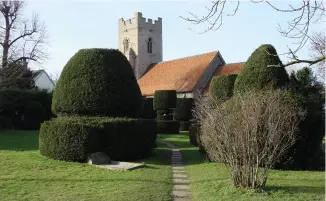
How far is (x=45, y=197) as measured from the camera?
7.50 metres

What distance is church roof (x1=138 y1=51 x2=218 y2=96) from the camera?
129ft

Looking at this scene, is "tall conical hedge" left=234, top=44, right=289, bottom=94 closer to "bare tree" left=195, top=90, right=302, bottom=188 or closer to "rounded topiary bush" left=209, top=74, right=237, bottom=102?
"bare tree" left=195, top=90, right=302, bottom=188

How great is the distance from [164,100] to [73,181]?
21691 millimetres

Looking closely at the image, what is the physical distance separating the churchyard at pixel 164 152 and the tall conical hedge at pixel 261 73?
0.04 metres

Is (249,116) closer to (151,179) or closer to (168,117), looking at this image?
(151,179)

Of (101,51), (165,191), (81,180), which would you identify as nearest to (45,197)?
(81,180)

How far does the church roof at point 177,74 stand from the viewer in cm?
3934

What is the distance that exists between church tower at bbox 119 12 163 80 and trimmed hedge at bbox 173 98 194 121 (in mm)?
18738

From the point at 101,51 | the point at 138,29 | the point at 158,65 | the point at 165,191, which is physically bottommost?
the point at 165,191

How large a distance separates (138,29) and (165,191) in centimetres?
4568

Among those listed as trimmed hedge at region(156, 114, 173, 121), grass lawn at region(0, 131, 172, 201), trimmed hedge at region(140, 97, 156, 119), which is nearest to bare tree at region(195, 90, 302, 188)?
grass lawn at region(0, 131, 172, 201)

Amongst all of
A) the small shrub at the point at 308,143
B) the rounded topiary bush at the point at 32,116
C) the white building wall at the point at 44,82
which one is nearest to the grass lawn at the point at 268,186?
the small shrub at the point at 308,143

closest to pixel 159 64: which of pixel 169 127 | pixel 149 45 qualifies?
pixel 149 45

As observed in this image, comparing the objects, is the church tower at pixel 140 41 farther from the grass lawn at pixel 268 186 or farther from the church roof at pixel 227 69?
the grass lawn at pixel 268 186
